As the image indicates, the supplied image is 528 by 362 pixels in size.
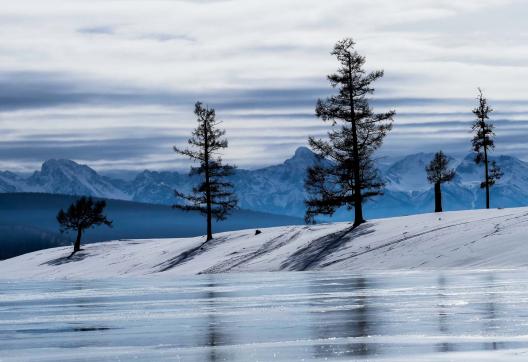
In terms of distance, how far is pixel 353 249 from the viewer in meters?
49.5

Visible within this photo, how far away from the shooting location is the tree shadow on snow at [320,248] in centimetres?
4953

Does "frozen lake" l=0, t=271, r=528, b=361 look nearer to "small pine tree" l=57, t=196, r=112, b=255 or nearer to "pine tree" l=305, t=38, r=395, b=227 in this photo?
"pine tree" l=305, t=38, r=395, b=227

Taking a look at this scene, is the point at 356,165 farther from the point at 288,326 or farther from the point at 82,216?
the point at 82,216

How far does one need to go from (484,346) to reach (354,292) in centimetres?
1178

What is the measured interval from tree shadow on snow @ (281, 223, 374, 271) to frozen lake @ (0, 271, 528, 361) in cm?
2384

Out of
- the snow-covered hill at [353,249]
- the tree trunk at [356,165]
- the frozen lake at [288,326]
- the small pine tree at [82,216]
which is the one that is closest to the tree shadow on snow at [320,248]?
the snow-covered hill at [353,249]

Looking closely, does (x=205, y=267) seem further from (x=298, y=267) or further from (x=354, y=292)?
(x=354, y=292)

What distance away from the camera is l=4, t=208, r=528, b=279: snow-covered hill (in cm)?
4088

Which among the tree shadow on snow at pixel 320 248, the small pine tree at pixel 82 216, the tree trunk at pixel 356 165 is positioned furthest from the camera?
the small pine tree at pixel 82 216

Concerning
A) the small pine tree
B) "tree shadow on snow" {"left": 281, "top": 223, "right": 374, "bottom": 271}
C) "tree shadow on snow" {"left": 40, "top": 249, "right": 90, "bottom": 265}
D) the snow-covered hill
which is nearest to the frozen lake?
the snow-covered hill

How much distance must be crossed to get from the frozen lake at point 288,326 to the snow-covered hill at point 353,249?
584 inches

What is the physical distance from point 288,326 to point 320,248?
37.1 meters

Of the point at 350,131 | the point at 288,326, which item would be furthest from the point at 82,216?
the point at 288,326

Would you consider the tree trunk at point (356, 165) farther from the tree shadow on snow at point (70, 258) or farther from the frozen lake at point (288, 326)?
the tree shadow on snow at point (70, 258)
